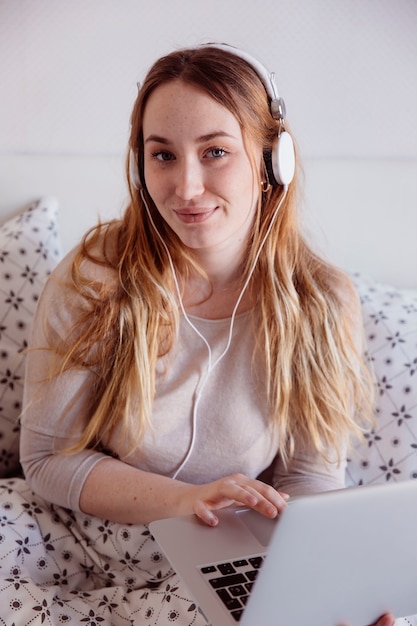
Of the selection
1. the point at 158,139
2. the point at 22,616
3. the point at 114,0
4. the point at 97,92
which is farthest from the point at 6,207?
the point at 22,616

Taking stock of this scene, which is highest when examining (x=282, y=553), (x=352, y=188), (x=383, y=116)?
(x=383, y=116)

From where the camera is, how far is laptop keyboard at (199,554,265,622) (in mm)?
884

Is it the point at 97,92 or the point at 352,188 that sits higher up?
the point at 97,92

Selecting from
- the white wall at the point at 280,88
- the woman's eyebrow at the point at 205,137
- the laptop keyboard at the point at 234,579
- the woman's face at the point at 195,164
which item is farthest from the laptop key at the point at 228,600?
the white wall at the point at 280,88

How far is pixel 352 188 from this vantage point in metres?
1.65

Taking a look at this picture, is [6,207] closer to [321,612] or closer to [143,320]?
[143,320]

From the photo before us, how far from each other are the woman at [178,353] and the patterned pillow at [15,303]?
18 centimetres

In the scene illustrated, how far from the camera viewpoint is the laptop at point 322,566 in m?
0.75

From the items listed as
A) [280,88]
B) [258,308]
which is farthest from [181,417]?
[280,88]

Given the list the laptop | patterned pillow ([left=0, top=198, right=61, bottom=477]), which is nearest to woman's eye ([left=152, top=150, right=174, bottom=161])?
patterned pillow ([left=0, top=198, right=61, bottom=477])

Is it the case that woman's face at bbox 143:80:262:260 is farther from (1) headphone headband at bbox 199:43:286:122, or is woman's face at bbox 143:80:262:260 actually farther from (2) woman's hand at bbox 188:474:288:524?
(2) woman's hand at bbox 188:474:288:524

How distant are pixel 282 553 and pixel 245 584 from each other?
7.4 inches

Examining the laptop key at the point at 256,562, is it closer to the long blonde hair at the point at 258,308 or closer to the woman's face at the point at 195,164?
the long blonde hair at the point at 258,308

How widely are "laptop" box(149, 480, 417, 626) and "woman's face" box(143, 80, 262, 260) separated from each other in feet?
1.49
